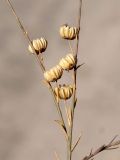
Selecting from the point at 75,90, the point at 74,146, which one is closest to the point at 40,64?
the point at 75,90

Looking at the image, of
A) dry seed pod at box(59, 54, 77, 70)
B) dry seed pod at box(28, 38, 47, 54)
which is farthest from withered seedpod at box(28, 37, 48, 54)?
dry seed pod at box(59, 54, 77, 70)

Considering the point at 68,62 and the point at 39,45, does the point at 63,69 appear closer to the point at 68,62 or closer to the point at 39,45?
the point at 68,62

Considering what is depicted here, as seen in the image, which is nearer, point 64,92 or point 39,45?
point 64,92

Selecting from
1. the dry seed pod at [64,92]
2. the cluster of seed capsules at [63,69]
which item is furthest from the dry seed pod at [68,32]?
the dry seed pod at [64,92]

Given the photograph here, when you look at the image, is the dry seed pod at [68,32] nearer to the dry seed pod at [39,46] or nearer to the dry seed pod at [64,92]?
the dry seed pod at [39,46]

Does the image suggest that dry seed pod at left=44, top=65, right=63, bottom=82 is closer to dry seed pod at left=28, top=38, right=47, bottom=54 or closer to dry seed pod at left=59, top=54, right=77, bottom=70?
dry seed pod at left=59, top=54, right=77, bottom=70

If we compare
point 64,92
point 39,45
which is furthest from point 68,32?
point 64,92

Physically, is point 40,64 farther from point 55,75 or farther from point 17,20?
point 17,20
